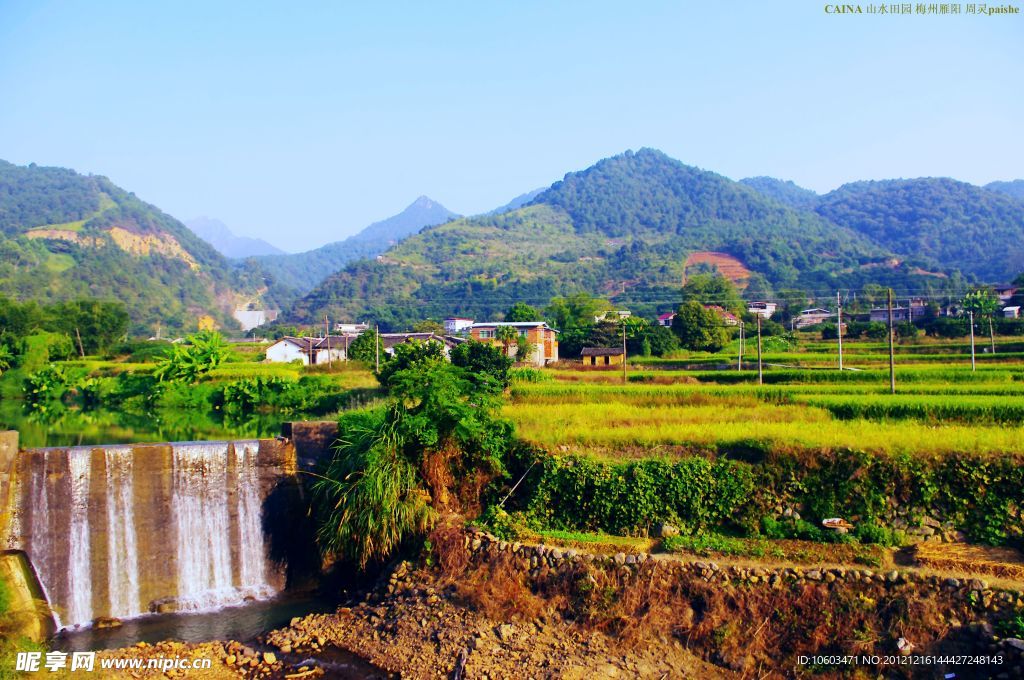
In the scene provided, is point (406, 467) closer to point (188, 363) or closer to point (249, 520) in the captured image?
point (249, 520)

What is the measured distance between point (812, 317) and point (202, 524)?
6395cm

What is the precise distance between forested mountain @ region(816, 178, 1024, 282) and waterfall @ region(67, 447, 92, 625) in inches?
4815

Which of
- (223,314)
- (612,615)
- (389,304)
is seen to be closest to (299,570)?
(612,615)

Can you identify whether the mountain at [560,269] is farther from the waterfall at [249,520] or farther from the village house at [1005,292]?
the waterfall at [249,520]

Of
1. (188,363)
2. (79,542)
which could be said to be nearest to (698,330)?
(188,363)

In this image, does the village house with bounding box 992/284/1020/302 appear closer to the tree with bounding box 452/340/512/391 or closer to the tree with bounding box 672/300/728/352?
the tree with bounding box 672/300/728/352

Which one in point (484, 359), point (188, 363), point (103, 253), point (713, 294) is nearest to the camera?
point (484, 359)

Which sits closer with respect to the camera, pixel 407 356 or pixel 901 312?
pixel 407 356

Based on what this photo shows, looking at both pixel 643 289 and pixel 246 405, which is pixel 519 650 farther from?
pixel 643 289

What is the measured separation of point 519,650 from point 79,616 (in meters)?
7.13

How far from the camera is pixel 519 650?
9.69m

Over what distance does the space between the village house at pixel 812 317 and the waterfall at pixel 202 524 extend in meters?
59.5

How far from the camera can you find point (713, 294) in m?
71.1

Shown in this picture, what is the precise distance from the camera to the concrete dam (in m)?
12.0
